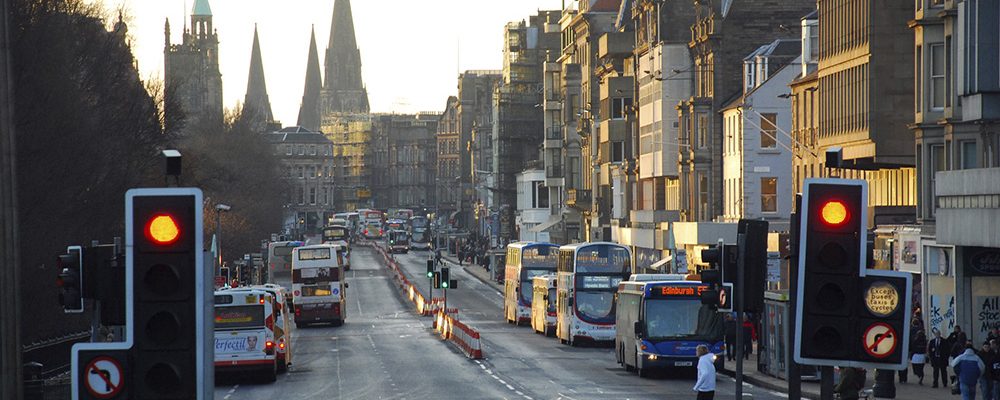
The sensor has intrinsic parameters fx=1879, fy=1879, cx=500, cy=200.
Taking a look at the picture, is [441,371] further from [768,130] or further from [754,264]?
[754,264]

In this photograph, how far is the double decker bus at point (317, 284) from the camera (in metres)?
80.7

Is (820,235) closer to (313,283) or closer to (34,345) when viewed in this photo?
(34,345)

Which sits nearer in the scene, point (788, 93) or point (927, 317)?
point (927, 317)

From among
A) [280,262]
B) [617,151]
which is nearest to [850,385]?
[280,262]

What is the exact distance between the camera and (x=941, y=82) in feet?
158

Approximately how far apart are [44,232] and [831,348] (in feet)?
139

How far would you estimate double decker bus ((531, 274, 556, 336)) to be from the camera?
68.7 meters

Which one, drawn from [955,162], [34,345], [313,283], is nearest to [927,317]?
[955,162]

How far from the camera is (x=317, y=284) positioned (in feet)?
A: 267

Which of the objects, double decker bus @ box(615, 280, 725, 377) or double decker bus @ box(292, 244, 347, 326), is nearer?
double decker bus @ box(615, 280, 725, 377)

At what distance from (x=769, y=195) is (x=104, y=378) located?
217 feet

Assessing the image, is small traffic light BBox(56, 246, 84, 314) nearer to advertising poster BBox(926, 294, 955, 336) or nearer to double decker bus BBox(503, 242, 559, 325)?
advertising poster BBox(926, 294, 955, 336)

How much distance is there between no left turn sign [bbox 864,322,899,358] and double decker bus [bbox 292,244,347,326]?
69015 mm

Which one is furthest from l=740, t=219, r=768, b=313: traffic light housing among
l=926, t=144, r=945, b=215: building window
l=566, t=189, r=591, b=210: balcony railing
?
l=566, t=189, r=591, b=210: balcony railing
